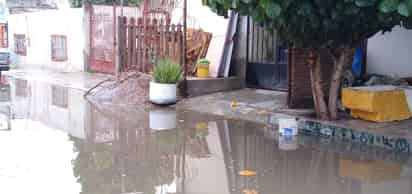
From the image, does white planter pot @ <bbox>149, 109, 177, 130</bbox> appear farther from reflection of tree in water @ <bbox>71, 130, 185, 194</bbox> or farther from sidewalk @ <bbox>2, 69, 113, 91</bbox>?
sidewalk @ <bbox>2, 69, 113, 91</bbox>

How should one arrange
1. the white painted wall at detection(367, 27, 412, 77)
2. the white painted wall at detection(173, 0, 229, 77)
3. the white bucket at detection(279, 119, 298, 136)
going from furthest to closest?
the white painted wall at detection(173, 0, 229, 77), the white painted wall at detection(367, 27, 412, 77), the white bucket at detection(279, 119, 298, 136)

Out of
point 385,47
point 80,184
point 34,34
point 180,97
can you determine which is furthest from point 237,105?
point 34,34

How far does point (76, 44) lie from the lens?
1828 cm

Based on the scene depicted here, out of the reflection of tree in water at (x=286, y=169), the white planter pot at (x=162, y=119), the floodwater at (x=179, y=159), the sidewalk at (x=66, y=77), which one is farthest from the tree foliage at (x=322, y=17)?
the sidewalk at (x=66, y=77)

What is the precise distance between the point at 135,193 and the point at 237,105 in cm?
567

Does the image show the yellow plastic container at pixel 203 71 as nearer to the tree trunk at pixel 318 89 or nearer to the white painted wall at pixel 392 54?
the white painted wall at pixel 392 54

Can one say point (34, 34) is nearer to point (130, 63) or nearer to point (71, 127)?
point (130, 63)

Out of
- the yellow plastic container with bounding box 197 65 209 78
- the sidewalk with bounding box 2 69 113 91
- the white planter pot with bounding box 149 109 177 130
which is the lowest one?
the white planter pot with bounding box 149 109 177 130

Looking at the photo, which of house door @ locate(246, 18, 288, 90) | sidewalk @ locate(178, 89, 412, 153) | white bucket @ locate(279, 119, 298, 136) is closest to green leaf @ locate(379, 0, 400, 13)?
sidewalk @ locate(178, 89, 412, 153)

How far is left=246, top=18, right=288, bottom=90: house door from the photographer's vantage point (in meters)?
12.4

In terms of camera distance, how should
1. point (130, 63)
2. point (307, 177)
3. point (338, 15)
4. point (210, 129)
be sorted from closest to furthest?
point (307, 177), point (338, 15), point (210, 129), point (130, 63)

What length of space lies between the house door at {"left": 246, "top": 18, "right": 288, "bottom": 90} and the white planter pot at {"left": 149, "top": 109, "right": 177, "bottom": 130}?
298cm

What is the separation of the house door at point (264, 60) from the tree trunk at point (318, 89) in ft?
12.8

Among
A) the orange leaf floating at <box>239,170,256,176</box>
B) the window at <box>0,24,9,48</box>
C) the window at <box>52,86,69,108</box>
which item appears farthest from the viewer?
the window at <box>0,24,9,48</box>
